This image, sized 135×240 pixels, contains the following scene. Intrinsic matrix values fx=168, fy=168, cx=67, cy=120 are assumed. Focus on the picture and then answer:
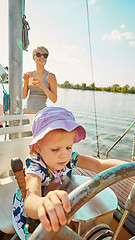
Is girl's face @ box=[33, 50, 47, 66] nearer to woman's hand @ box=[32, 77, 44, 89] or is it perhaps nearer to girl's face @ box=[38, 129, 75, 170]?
woman's hand @ box=[32, 77, 44, 89]

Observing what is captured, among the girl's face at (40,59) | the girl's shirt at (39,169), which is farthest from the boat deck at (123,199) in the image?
the girl's face at (40,59)

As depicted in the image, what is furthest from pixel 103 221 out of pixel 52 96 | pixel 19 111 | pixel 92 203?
pixel 52 96

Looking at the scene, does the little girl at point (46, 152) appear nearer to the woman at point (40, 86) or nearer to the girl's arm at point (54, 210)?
the girl's arm at point (54, 210)

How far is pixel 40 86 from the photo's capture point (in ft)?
6.49

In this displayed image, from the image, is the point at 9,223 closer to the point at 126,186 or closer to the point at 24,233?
the point at 24,233

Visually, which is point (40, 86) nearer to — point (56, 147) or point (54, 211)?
point (56, 147)

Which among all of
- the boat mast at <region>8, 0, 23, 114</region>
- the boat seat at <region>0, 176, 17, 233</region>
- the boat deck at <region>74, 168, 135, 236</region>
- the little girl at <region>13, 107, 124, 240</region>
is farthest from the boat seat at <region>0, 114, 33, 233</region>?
the boat deck at <region>74, 168, 135, 236</region>

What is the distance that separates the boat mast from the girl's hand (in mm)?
1464

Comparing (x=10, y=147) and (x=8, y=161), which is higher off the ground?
(x=10, y=147)

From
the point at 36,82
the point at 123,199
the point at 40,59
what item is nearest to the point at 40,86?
the point at 36,82

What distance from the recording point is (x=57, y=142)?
0.90 m

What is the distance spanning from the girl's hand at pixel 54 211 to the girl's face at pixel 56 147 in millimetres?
502

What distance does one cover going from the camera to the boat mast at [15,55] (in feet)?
5.02

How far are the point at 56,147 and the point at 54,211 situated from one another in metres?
0.54
